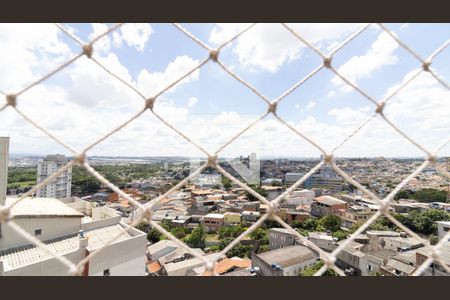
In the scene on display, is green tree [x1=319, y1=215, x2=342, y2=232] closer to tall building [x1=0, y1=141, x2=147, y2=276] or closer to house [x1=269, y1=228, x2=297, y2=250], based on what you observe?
house [x1=269, y1=228, x2=297, y2=250]

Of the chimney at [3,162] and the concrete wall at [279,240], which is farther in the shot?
the concrete wall at [279,240]

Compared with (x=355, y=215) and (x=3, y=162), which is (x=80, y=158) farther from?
(x=355, y=215)

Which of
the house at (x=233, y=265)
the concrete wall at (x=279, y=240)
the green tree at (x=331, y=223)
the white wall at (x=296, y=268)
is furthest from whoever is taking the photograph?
the green tree at (x=331, y=223)

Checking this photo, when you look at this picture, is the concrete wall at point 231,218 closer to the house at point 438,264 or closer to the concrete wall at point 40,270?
the house at point 438,264

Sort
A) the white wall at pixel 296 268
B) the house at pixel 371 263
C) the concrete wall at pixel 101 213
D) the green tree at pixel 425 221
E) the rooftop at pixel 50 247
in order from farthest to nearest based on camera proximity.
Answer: the green tree at pixel 425 221 < the house at pixel 371 263 < the white wall at pixel 296 268 < the concrete wall at pixel 101 213 < the rooftop at pixel 50 247

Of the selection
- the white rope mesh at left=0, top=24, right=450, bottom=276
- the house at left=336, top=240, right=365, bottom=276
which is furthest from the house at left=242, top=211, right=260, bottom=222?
the white rope mesh at left=0, top=24, right=450, bottom=276

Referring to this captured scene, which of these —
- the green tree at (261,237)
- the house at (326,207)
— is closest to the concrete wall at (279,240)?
the green tree at (261,237)

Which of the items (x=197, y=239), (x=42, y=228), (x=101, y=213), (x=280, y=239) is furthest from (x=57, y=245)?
(x=280, y=239)

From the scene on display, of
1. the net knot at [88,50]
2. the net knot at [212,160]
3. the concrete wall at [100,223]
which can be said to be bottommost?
the concrete wall at [100,223]

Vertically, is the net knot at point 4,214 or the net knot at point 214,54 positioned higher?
the net knot at point 214,54
